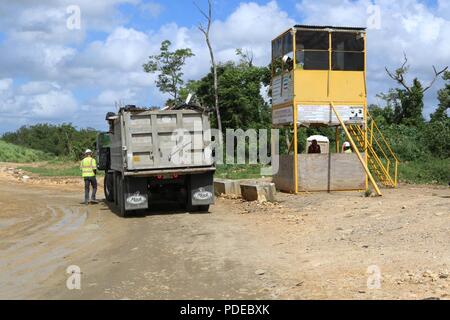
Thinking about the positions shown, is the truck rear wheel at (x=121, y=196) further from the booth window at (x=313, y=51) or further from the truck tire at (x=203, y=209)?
the booth window at (x=313, y=51)

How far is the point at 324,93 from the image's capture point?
61.1 feet

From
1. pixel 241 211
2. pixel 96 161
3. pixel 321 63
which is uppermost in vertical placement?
pixel 321 63

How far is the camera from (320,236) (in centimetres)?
1055

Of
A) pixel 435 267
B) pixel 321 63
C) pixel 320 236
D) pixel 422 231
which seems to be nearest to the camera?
pixel 435 267

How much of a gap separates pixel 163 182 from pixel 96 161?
5.86 metres

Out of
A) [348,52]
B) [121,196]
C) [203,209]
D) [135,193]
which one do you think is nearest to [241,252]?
[135,193]

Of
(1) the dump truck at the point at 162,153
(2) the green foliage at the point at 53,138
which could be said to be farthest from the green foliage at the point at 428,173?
(2) the green foliage at the point at 53,138

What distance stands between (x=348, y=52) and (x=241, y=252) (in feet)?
37.7

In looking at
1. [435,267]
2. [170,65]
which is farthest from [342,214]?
[170,65]

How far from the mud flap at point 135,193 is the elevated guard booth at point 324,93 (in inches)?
229

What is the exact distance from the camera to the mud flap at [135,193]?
14.3m

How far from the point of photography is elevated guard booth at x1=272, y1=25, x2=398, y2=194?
60.1ft

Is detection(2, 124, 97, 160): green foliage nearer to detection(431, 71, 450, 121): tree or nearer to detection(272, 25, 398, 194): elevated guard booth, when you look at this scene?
detection(431, 71, 450, 121): tree
